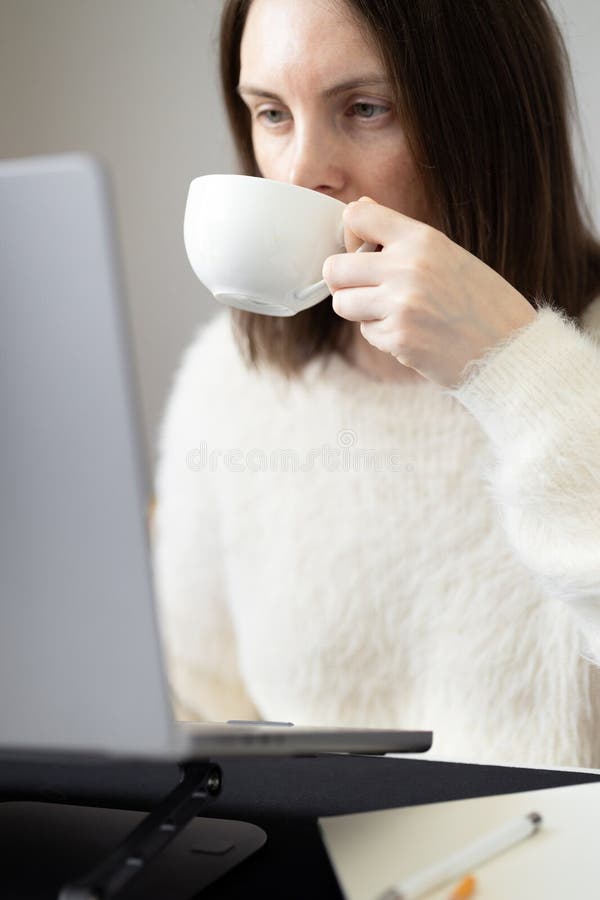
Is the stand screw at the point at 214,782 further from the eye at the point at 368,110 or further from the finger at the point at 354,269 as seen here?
the eye at the point at 368,110

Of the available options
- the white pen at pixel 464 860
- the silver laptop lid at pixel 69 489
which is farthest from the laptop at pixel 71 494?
the white pen at pixel 464 860

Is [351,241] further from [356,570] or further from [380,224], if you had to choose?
[356,570]

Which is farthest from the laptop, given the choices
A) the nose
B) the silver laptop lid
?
the nose

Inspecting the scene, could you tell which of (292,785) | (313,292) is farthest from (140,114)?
(292,785)

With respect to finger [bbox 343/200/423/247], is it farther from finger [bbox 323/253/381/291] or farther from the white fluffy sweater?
the white fluffy sweater

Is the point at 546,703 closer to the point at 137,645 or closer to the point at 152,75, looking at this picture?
the point at 137,645

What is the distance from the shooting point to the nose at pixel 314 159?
96cm

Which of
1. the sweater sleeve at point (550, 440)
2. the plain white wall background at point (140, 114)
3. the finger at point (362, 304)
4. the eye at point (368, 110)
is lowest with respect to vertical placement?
the sweater sleeve at point (550, 440)

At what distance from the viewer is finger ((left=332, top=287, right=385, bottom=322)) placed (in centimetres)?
82

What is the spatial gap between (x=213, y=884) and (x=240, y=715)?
2.76ft

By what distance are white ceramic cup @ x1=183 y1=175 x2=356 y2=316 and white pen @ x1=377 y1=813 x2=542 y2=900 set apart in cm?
46

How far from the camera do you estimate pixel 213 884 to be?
1.81 ft

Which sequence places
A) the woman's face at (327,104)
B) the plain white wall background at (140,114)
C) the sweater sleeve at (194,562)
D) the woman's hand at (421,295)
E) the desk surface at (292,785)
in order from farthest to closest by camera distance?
1. the plain white wall background at (140,114)
2. the sweater sleeve at (194,562)
3. the woman's face at (327,104)
4. the woman's hand at (421,295)
5. the desk surface at (292,785)

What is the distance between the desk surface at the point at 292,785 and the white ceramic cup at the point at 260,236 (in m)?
0.37
